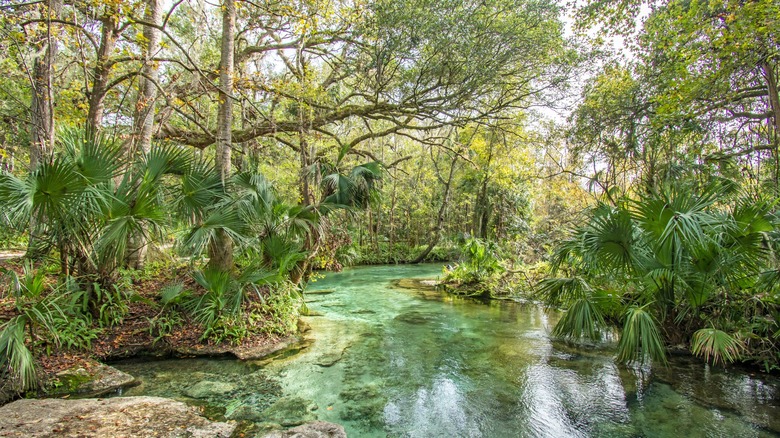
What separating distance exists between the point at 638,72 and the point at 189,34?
12892 millimetres

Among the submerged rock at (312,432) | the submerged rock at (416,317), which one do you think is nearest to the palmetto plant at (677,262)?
the submerged rock at (416,317)

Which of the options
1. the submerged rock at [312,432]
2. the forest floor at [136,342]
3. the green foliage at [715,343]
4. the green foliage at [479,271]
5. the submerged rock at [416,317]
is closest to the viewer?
the submerged rock at [312,432]

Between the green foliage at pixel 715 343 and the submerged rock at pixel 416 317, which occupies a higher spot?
the green foliage at pixel 715 343

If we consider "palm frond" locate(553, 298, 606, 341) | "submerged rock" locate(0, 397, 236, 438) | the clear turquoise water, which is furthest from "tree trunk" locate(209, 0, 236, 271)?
"palm frond" locate(553, 298, 606, 341)

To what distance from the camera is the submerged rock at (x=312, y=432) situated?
305 centimetres

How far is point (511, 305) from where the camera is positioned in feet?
32.3

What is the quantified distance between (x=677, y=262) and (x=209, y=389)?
5683 millimetres

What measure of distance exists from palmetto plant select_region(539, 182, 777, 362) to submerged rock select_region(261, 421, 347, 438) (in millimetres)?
3614

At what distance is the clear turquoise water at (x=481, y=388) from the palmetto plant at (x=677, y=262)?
469 millimetres

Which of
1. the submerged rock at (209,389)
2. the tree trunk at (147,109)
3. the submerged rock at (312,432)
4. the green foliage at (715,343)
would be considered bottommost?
the submerged rock at (209,389)

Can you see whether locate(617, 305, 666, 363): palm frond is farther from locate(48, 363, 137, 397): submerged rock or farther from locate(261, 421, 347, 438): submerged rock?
locate(48, 363, 137, 397): submerged rock

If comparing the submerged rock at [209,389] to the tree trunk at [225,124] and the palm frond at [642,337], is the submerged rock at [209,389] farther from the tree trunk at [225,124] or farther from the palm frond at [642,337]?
the palm frond at [642,337]

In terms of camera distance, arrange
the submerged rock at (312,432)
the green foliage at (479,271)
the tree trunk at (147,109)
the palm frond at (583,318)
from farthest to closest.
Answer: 1. the green foliage at (479,271)
2. the tree trunk at (147,109)
3. the palm frond at (583,318)
4. the submerged rock at (312,432)

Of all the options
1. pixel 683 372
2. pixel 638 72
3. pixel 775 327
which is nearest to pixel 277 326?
pixel 683 372
